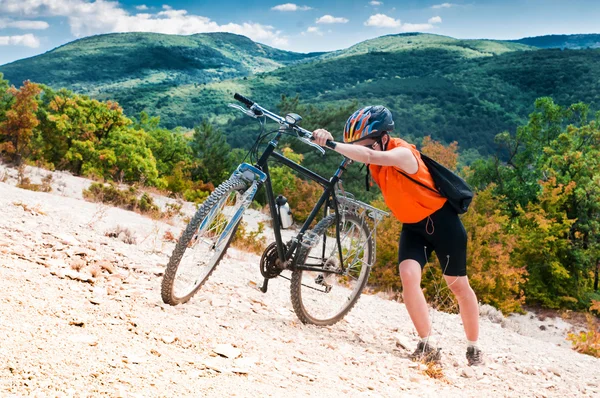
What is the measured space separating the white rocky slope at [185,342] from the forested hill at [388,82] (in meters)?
56.5

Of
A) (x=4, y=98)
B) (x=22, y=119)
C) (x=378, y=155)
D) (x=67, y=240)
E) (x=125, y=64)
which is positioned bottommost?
(x=67, y=240)

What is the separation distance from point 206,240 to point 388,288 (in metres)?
6.40

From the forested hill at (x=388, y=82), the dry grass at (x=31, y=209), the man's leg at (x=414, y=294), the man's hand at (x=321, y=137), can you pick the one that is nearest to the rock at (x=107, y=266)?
the dry grass at (x=31, y=209)

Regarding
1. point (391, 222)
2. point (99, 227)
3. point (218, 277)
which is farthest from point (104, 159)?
point (218, 277)

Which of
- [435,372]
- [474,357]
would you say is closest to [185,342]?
[435,372]

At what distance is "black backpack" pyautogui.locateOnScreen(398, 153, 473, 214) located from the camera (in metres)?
3.69

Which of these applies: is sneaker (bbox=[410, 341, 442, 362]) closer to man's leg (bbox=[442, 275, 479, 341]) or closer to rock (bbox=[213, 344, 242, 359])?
man's leg (bbox=[442, 275, 479, 341])

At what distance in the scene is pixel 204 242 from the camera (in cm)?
388

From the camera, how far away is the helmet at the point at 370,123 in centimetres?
374

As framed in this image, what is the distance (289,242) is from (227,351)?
4.24 ft

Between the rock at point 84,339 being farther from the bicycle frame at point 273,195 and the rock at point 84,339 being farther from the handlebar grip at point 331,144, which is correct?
the handlebar grip at point 331,144

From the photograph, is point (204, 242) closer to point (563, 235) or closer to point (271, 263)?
point (271, 263)

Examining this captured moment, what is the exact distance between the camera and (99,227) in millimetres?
6258

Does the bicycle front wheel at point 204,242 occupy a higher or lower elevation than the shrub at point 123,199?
higher
